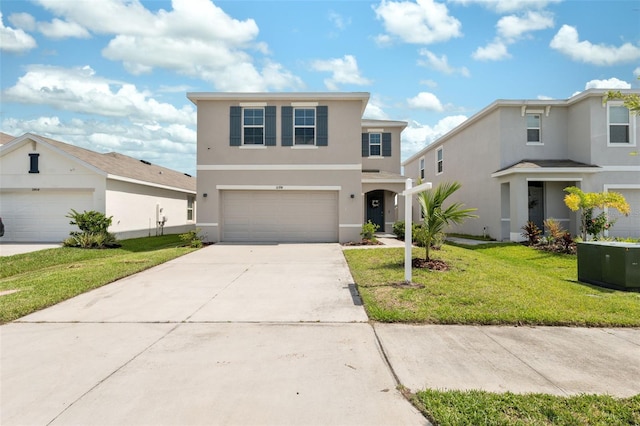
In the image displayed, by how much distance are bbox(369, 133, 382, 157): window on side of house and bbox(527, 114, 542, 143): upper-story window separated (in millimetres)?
7403

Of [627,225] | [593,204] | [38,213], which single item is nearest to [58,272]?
[38,213]

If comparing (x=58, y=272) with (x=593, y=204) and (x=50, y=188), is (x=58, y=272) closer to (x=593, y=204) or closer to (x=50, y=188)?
(x=50, y=188)

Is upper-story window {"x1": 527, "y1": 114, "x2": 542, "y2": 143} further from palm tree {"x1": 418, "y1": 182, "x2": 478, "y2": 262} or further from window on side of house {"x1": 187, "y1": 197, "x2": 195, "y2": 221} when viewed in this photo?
window on side of house {"x1": 187, "y1": 197, "x2": 195, "y2": 221}

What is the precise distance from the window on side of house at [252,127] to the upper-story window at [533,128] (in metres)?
12.2

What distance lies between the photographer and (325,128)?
15.8 metres

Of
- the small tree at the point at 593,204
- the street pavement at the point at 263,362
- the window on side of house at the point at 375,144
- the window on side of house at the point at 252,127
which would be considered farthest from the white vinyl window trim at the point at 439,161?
the street pavement at the point at 263,362

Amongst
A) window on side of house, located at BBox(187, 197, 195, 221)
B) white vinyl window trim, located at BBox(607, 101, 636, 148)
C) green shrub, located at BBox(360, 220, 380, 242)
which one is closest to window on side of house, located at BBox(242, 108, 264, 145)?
green shrub, located at BBox(360, 220, 380, 242)

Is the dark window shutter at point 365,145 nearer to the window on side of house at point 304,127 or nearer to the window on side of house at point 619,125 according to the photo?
the window on side of house at point 304,127

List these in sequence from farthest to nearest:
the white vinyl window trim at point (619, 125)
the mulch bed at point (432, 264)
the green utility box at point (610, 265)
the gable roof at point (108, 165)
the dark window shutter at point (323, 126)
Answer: the gable roof at point (108, 165), the dark window shutter at point (323, 126), the white vinyl window trim at point (619, 125), the mulch bed at point (432, 264), the green utility box at point (610, 265)

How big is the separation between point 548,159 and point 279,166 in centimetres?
1231

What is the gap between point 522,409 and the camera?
10.2ft

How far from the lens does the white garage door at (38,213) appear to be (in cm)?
1653

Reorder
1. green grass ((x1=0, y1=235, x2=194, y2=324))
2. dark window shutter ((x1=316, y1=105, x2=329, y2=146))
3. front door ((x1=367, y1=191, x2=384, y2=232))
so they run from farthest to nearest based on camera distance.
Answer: front door ((x1=367, y1=191, x2=384, y2=232))
dark window shutter ((x1=316, y1=105, x2=329, y2=146))
green grass ((x1=0, y1=235, x2=194, y2=324))

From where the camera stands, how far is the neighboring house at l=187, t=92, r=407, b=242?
1571cm
